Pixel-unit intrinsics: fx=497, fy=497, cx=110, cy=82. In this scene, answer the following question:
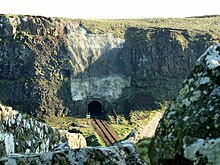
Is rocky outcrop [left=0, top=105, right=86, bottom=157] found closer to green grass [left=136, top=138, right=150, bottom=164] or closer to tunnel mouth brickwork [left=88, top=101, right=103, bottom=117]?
green grass [left=136, top=138, right=150, bottom=164]

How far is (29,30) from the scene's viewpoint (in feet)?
268

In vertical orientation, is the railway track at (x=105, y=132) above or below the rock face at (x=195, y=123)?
below

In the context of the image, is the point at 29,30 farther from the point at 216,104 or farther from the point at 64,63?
the point at 216,104

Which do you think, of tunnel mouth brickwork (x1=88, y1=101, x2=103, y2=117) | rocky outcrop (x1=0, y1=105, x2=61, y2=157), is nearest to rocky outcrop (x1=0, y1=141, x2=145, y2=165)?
rocky outcrop (x1=0, y1=105, x2=61, y2=157)

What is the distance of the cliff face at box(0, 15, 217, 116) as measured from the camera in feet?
256

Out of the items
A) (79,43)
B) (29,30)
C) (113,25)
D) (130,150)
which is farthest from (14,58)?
(130,150)

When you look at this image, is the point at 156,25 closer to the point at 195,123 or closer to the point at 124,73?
the point at 124,73

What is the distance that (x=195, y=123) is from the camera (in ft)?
18.5

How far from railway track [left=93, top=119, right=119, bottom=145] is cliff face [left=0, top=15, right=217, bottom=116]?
816 cm

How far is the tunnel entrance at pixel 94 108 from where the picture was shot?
8278 centimetres

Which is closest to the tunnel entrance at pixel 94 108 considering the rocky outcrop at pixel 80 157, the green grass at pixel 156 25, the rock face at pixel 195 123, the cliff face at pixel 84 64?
the cliff face at pixel 84 64

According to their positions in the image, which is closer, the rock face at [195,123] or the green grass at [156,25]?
the rock face at [195,123]

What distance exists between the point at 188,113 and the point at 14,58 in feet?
243

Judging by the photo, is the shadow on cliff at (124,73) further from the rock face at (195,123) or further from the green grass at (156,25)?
the rock face at (195,123)
